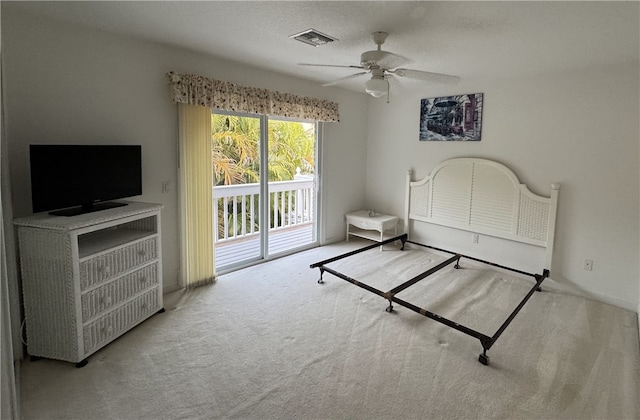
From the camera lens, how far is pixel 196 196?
352cm

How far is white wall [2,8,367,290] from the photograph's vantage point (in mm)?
2420

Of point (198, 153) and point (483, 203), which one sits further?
point (483, 203)

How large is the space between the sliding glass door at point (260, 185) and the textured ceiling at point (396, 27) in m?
1.06

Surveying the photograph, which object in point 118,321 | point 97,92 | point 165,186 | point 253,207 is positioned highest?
point 97,92

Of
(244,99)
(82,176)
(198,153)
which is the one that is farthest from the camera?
(244,99)

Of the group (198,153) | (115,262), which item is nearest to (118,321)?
(115,262)

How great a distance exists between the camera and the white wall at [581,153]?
3.30 meters

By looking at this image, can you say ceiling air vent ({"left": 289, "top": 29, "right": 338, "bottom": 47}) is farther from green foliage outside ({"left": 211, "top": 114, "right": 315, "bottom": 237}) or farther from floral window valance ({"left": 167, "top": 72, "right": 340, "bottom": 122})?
green foliage outside ({"left": 211, "top": 114, "right": 315, "bottom": 237})

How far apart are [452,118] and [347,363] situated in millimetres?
3410

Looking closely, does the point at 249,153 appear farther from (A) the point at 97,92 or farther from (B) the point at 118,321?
(B) the point at 118,321

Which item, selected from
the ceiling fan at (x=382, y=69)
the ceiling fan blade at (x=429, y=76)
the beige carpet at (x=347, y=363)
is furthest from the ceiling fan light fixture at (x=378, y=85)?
the beige carpet at (x=347, y=363)

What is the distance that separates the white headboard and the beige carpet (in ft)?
2.56

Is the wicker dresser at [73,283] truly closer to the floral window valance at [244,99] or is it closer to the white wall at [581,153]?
the floral window valance at [244,99]

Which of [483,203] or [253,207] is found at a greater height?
[483,203]
